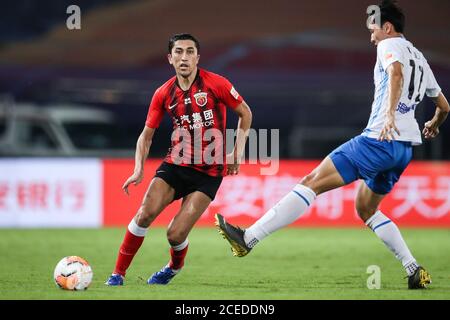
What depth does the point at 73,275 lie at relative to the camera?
6766 millimetres

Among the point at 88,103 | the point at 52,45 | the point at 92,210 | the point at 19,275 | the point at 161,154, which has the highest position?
the point at 52,45

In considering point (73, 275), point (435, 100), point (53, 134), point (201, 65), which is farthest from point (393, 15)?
point (201, 65)

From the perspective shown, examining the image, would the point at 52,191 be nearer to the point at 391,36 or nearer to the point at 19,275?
the point at 19,275

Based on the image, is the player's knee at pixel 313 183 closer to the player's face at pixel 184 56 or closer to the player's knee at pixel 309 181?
the player's knee at pixel 309 181

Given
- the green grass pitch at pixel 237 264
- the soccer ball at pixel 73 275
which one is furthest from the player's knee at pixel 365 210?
the soccer ball at pixel 73 275

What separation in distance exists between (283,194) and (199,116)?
6.76m

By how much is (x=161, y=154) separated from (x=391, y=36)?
11.7 m

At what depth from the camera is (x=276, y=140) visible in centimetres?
1731

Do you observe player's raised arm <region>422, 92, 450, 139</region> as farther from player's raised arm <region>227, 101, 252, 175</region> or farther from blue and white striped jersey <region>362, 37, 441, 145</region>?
player's raised arm <region>227, 101, 252, 175</region>

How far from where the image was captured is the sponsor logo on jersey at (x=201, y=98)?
24.6 ft

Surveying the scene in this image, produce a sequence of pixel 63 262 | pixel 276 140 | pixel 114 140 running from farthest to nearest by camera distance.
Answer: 1. pixel 114 140
2. pixel 276 140
3. pixel 63 262

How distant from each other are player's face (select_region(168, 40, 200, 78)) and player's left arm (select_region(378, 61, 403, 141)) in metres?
1.68

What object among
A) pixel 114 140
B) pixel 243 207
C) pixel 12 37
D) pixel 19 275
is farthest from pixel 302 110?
pixel 19 275

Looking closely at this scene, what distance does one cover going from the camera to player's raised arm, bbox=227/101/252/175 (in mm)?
7358
